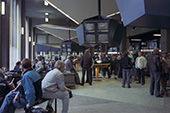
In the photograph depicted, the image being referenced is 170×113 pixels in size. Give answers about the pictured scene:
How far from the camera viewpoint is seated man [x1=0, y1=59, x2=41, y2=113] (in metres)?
2.68

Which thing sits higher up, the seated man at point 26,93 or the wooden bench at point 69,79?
the seated man at point 26,93

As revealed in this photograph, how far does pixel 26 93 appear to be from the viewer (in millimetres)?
2670

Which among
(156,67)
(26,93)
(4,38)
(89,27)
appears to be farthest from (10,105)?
(4,38)

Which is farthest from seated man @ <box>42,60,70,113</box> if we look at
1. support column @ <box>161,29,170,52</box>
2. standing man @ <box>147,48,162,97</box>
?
support column @ <box>161,29,170,52</box>

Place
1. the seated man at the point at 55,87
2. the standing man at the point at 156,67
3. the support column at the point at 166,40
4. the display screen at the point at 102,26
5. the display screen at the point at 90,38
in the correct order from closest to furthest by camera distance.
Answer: the seated man at the point at 55,87 < the standing man at the point at 156,67 < the display screen at the point at 102,26 < the display screen at the point at 90,38 < the support column at the point at 166,40

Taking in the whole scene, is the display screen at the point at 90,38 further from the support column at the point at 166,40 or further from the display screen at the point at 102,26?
the support column at the point at 166,40

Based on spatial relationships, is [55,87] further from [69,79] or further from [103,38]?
[103,38]

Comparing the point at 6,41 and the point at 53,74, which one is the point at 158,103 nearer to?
the point at 53,74

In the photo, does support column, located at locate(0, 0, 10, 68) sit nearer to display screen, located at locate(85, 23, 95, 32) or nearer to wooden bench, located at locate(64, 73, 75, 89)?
wooden bench, located at locate(64, 73, 75, 89)

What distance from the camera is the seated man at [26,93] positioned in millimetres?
2678

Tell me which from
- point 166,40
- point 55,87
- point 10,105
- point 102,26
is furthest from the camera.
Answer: point 166,40

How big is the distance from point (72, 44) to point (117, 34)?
512 inches

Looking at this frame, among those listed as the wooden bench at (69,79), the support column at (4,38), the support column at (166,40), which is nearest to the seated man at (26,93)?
the wooden bench at (69,79)

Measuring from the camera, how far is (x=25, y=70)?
2.93m
